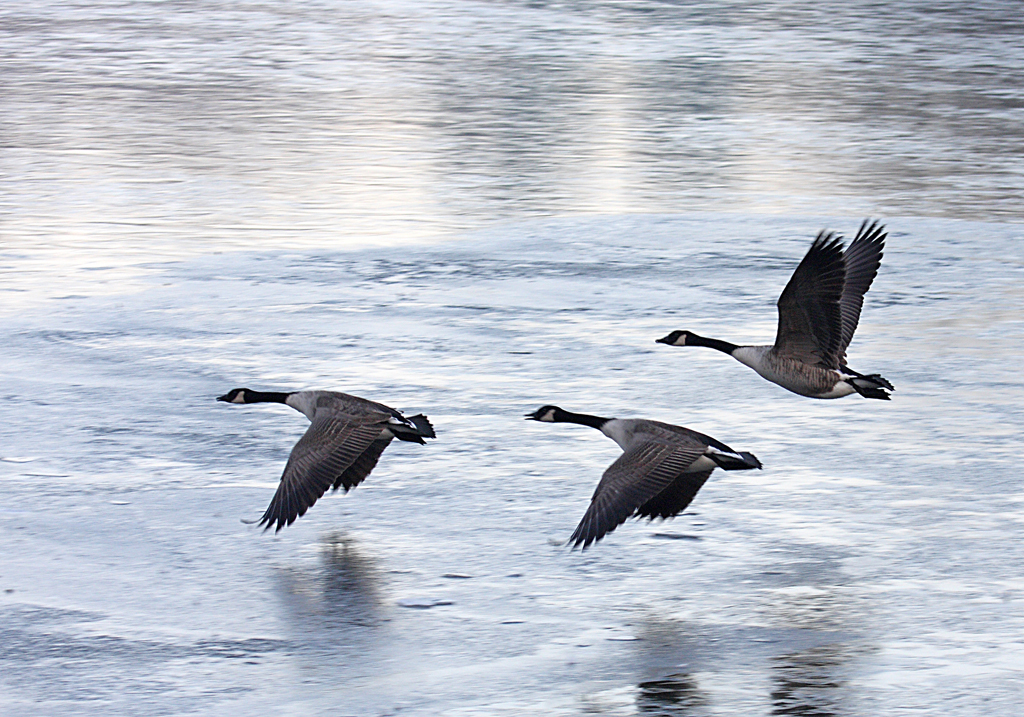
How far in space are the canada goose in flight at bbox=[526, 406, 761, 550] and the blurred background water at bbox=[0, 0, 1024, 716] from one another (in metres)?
0.15

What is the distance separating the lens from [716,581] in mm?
5562

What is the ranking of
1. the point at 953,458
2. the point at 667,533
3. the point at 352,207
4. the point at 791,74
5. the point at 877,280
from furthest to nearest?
the point at 791,74
the point at 352,207
the point at 877,280
the point at 953,458
the point at 667,533

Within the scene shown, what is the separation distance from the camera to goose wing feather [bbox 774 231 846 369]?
6.73 meters

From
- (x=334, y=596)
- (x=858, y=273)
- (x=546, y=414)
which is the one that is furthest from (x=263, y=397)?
(x=858, y=273)

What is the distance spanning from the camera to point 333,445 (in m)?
5.96

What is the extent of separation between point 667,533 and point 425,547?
845mm

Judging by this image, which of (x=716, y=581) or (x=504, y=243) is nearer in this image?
(x=716, y=581)

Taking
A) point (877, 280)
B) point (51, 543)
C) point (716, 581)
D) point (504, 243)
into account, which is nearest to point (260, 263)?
point (504, 243)

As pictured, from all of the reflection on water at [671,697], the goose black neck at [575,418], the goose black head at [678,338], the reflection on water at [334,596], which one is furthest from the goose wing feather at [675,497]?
the goose black head at [678,338]

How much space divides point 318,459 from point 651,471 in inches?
44.4

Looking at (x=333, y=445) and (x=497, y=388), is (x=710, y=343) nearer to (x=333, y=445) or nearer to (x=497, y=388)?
(x=497, y=388)

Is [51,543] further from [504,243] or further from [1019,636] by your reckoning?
[504,243]

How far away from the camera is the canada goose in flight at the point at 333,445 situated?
5.77 m

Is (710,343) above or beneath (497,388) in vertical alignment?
above
